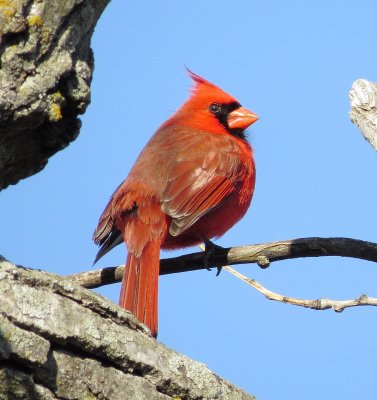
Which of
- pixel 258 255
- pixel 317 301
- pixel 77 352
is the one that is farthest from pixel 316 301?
pixel 77 352

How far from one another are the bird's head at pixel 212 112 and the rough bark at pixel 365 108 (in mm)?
2127

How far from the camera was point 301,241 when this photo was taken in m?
2.76

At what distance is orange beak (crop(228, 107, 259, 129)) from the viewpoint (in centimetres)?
465

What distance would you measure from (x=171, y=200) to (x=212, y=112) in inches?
43.8

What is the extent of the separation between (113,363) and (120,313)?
11 centimetres

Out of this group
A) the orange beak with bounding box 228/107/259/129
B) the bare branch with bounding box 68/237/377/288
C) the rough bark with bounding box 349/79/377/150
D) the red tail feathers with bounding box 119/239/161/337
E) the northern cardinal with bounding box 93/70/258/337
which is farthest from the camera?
the orange beak with bounding box 228/107/259/129

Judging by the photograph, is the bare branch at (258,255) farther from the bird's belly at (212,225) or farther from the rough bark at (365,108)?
the bird's belly at (212,225)

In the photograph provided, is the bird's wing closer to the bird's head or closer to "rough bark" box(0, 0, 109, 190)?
the bird's head

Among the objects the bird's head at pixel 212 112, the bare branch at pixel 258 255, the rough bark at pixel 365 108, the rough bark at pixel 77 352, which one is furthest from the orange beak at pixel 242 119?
the rough bark at pixel 77 352

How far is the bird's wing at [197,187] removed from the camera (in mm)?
3727

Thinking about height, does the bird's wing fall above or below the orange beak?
below

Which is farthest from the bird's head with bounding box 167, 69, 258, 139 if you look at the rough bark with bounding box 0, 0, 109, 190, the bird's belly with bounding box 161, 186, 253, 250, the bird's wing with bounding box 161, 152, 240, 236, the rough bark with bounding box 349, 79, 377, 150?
the rough bark with bounding box 0, 0, 109, 190

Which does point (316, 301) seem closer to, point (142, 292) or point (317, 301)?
point (317, 301)

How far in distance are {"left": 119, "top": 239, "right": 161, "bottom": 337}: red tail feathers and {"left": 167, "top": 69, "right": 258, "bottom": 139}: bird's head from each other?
1468 millimetres
